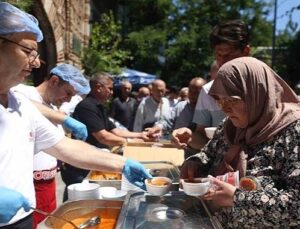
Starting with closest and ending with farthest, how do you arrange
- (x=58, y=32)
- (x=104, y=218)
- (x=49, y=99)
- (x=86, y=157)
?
(x=104, y=218) < (x=86, y=157) < (x=49, y=99) < (x=58, y=32)

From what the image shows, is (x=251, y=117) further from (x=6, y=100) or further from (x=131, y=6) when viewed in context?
(x=131, y=6)

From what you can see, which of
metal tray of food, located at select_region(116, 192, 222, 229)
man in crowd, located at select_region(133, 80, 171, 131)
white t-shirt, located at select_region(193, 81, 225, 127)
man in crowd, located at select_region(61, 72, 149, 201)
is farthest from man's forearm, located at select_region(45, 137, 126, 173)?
man in crowd, located at select_region(133, 80, 171, 131)

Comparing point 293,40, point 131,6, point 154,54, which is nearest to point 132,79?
point 154,54

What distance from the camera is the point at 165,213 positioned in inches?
59.4

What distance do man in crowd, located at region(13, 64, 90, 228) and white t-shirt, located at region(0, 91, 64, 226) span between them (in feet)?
2.45

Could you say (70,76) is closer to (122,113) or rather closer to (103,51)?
(122,113)

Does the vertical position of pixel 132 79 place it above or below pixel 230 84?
below

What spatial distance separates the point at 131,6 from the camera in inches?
671

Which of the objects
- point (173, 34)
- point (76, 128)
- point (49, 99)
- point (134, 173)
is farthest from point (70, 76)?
point (173, 34)

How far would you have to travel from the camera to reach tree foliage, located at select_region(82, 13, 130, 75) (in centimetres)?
858

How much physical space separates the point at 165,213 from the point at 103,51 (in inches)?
320

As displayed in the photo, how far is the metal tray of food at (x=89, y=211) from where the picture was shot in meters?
1.61

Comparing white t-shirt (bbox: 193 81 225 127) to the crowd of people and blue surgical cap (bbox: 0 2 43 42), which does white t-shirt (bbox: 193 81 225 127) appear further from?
blue surgical cap (bbox: 0 2 43 42)

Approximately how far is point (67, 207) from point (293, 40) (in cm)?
1935
